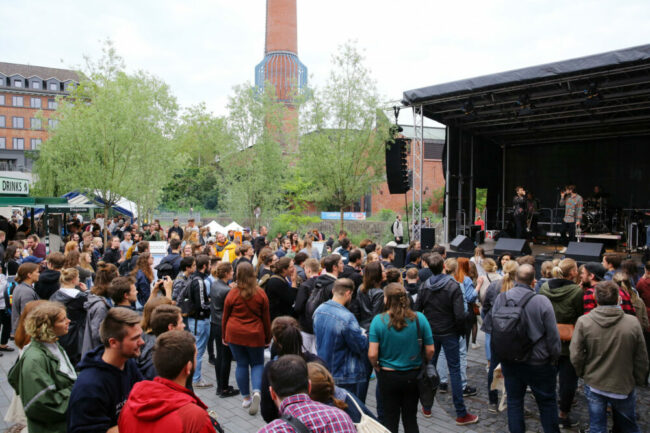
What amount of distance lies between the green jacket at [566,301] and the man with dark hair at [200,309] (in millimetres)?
3938

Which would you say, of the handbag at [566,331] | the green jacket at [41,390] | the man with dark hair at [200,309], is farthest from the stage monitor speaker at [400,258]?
the green jacket at [41,390]

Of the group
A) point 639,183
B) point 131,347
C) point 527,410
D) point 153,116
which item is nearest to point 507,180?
point 639,183

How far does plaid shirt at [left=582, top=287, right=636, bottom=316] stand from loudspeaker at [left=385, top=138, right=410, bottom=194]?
371 inches

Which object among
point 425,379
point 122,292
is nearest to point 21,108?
point 122,292

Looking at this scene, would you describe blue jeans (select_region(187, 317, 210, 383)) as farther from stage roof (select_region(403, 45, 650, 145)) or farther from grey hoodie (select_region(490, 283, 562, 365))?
stage roof (select_region(403, 45, 650, 145))

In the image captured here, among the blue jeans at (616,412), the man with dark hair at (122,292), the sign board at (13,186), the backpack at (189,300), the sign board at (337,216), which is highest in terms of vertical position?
the sign board at (13,186)

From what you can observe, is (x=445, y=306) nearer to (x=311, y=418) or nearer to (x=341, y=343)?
(x=341, y=343)

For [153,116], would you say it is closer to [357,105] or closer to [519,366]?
[357,105]

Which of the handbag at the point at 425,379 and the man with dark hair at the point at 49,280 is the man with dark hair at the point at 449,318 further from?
the man with dark hair at the point at 49,280

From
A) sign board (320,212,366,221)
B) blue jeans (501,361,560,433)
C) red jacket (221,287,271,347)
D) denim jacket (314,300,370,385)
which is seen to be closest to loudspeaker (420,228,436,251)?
red jacket (221,287,271,347)

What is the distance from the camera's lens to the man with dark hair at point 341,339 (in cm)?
362

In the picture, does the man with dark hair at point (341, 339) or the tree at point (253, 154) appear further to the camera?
the tree at point (253, 154)

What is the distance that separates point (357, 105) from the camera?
14.7 m

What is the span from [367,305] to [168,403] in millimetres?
2746
